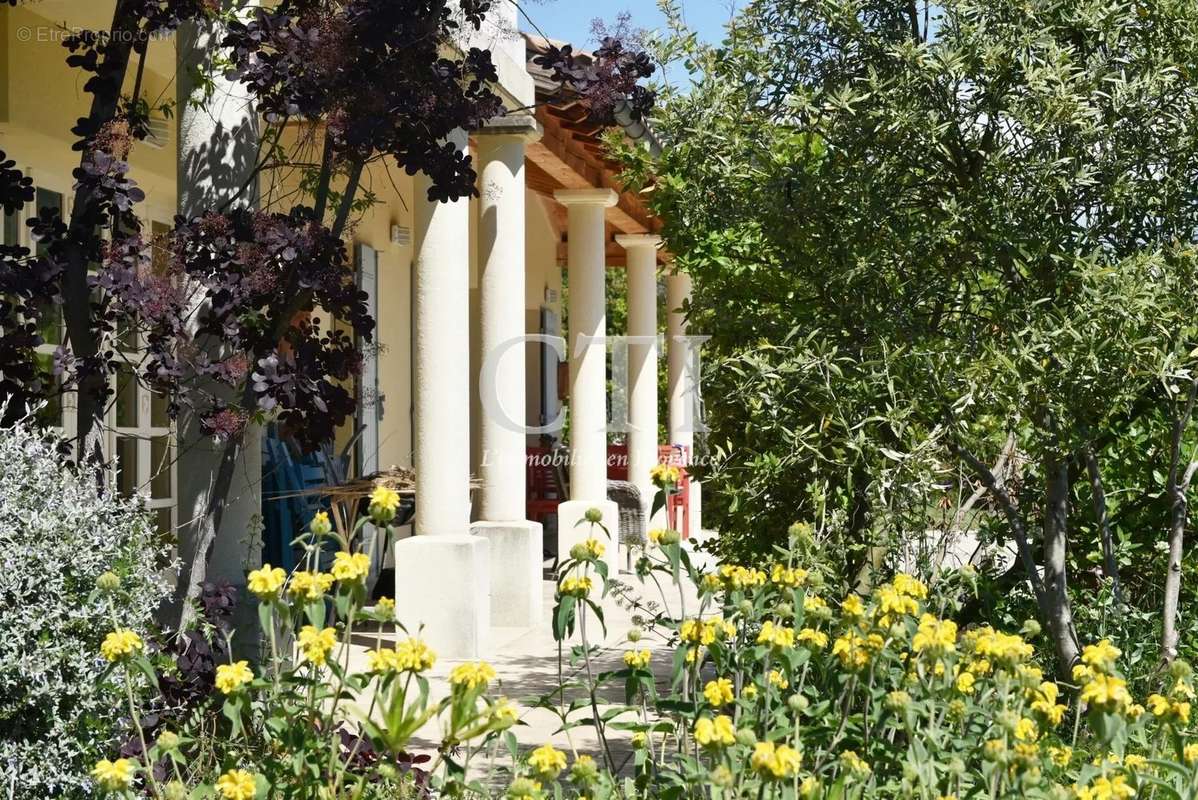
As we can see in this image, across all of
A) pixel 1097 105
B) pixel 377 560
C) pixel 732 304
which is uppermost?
pixel 1097 105

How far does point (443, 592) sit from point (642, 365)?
5996mm

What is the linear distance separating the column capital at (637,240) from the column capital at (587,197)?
2255mm

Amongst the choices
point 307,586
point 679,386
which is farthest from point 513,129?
point 679,386

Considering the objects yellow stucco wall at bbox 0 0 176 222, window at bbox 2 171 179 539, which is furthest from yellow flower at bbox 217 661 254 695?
window at bbox 2 171 179 539

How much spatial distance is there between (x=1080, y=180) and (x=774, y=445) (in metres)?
1.88

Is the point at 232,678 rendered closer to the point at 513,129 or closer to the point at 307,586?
the point at 307,586

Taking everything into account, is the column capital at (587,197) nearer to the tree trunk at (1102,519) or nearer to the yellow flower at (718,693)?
the tree trunk at (1102,519)

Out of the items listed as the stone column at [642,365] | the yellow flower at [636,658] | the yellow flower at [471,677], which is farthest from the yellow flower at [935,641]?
the stone column at [642,365]

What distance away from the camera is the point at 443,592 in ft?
22.7

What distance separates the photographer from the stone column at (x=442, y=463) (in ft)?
22.6

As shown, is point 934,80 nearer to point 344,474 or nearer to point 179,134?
point 179,134

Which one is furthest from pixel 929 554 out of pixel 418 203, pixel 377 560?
pixel 377 560

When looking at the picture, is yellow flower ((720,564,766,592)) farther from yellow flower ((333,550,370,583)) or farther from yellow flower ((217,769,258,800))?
yellow flower ((217,769,258,800))

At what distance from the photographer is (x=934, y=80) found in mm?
4043
